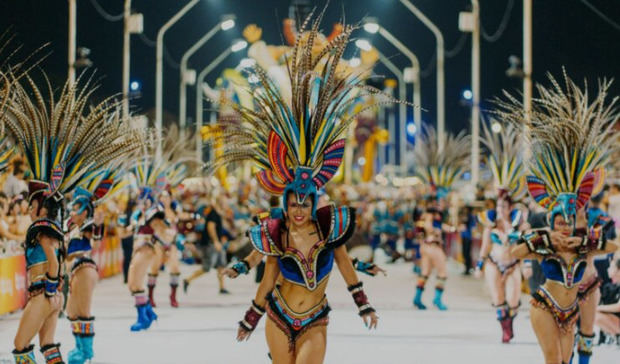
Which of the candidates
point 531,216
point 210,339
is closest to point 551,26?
point 531,216

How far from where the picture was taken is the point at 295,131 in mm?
7801

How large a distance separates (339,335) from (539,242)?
531 centimetres

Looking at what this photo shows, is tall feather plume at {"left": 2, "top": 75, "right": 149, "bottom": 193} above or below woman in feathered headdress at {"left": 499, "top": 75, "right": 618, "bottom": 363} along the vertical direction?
above

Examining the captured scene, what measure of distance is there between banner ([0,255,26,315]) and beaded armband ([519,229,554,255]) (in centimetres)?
922

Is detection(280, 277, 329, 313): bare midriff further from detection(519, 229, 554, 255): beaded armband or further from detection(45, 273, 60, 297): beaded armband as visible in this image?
detection(45, 273, 60, 297): beaded armband

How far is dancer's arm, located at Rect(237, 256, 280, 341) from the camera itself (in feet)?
24.7

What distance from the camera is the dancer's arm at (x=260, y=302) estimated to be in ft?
24.7

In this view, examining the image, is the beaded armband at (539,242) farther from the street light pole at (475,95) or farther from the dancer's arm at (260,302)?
the street light pole at (475,95)

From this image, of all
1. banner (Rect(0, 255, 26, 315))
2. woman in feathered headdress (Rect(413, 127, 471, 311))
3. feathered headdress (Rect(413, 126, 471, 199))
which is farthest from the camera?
feathered headdress (Rect(413, 126, 471, 199))

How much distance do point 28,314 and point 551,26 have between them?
1916cm


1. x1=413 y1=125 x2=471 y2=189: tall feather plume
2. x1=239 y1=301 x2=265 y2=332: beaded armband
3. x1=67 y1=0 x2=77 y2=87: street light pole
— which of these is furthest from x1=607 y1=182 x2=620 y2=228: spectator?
x1=67 y1=0 x2=77 y2=87: street light pole

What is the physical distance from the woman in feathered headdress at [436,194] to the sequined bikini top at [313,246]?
954cm

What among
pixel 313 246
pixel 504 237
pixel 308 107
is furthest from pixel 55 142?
pixel 504 237

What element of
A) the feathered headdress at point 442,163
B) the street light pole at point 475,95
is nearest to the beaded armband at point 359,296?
the feathered headdress at point 442,163
